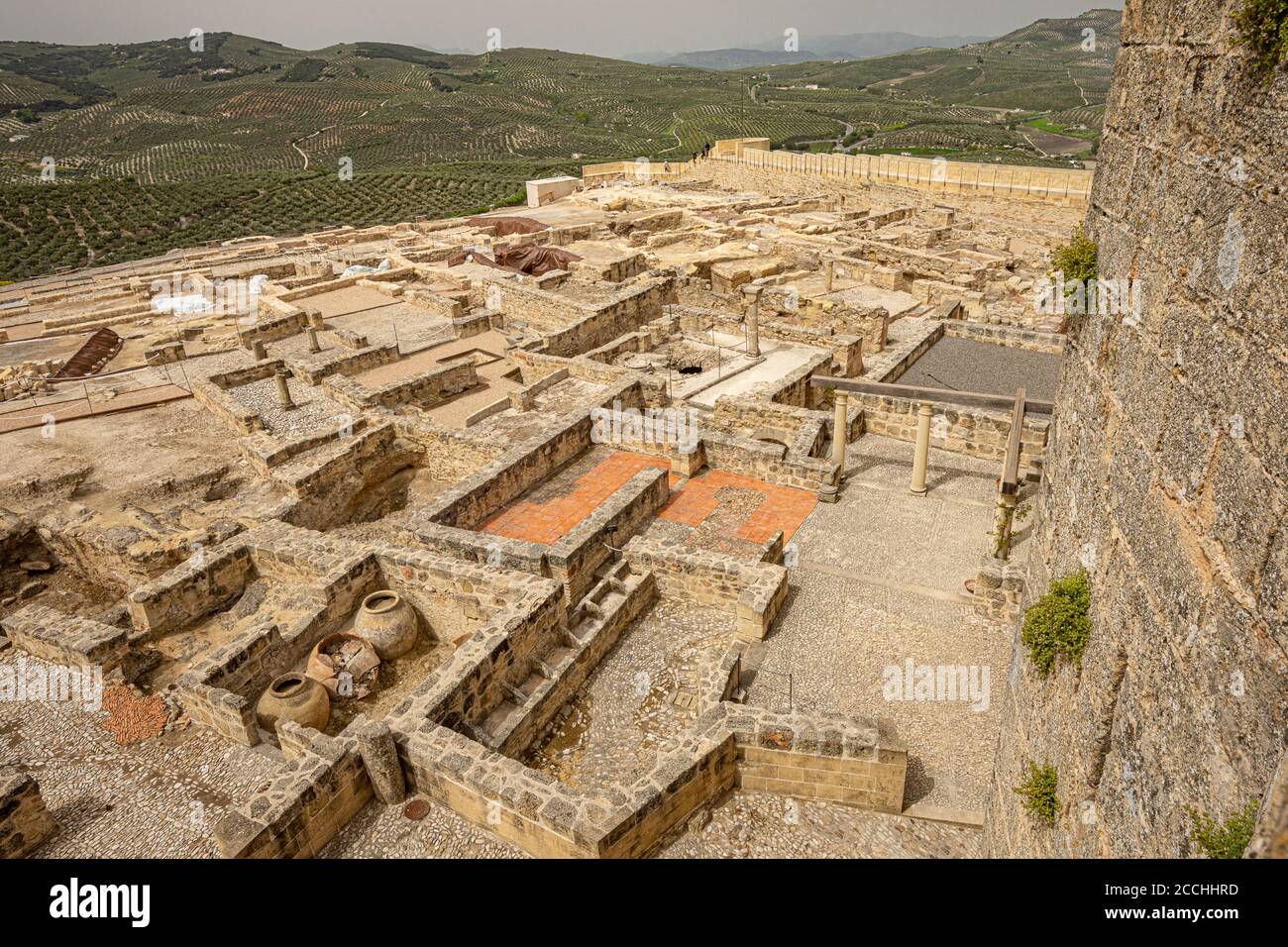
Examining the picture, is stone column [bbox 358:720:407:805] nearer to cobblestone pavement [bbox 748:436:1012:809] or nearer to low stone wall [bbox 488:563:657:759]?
low stone wall [bbox 488:563:657:759]

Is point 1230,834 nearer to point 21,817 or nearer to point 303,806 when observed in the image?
point 303,806

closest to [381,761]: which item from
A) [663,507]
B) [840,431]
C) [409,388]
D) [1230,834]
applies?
[663,507]

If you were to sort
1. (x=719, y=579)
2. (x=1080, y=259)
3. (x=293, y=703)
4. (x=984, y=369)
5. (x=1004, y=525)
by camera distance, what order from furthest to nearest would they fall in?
(x=984, y=369), (x=1004, y=525), (x=719, y=579), (x=293, y=703), (x=1080, y=259)

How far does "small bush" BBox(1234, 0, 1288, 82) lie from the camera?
2422mm

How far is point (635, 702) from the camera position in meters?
8.57

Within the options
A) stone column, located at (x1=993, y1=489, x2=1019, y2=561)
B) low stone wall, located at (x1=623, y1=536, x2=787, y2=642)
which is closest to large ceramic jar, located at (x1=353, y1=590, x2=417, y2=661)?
low stone wall, located at (x1=623, y1=536, x2=787, y2=642)

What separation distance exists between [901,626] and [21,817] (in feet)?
31.2

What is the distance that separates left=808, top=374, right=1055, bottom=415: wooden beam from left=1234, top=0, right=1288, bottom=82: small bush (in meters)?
8.30

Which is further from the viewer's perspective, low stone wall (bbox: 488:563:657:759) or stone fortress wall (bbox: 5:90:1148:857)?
low stone wall (bbox: 488:563:657:759)

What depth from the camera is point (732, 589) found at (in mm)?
9742

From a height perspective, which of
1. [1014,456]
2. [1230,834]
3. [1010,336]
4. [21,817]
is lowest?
[21,817]

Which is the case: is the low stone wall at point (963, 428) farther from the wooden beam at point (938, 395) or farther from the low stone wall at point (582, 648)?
the low stone wall at point (582, 648)

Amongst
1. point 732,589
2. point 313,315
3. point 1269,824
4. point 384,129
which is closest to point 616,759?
point 732,589
